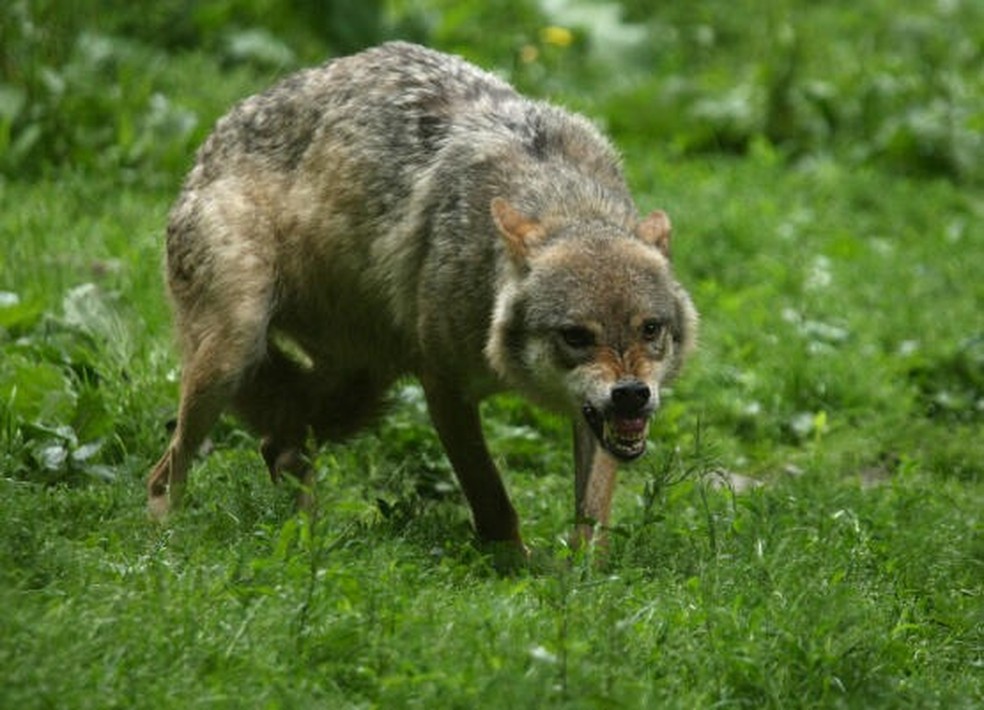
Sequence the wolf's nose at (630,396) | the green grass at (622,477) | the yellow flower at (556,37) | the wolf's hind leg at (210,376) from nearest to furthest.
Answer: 1. the green grass at (622,477)
2. the wolf's nose at (630,396)
3. the wolf's hind leg at (210,376)
4. the yellow flower at (556,37)

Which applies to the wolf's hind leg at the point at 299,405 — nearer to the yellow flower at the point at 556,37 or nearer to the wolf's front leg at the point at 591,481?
the wolf's front leg at the point at 591,481

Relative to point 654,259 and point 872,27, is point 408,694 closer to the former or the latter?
point 654,259

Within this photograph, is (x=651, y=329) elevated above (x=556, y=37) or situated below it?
above

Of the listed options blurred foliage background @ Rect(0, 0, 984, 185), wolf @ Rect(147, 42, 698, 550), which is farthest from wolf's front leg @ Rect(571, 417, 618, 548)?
blurred foliage background @ Rect(0, 0, 984, 185)

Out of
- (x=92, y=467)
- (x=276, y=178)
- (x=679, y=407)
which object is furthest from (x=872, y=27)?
(x=92, y=467)

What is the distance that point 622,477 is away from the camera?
339 inches

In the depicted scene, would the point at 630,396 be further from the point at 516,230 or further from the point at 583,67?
the point at 583,67

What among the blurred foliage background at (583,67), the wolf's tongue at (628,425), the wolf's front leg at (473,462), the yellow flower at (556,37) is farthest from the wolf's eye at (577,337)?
the yellow flower at (556,37)

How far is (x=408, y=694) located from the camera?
5.06 metres

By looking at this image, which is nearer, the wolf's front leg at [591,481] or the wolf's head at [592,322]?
the wolf's head at [592,322]

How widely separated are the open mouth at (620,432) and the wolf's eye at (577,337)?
23cm

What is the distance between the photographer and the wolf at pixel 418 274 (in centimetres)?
685

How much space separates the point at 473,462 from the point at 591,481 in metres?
0.48

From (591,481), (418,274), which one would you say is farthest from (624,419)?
(418,274)
